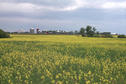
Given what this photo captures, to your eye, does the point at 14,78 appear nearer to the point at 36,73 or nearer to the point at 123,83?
the point at 36,73

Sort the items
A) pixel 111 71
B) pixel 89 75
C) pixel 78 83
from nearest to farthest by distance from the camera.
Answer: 1. pixel 78 83
2. pixel 89 75
3. pixel 111 71

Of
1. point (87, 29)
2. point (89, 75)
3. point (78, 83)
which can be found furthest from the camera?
point (87, 29)

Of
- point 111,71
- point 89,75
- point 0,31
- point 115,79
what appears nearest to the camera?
point 115,79

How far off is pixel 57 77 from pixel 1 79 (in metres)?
2.58

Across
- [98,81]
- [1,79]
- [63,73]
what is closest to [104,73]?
[98,81]

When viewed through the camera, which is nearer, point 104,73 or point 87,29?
point 104,73

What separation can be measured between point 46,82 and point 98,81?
223 centimetres

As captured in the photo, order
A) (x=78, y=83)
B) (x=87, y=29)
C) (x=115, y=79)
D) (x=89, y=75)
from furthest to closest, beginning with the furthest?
(x=87, y=29)
(x=89, y=75)
(x=115, y=79)
(x=78, y=83)

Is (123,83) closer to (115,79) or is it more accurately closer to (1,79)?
(115,79)

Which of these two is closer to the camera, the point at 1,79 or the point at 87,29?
the point at 1,79

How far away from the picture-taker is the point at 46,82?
721 cm

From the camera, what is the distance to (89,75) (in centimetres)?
820

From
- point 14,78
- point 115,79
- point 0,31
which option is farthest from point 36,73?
point 0,31

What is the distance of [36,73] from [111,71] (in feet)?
12.8
